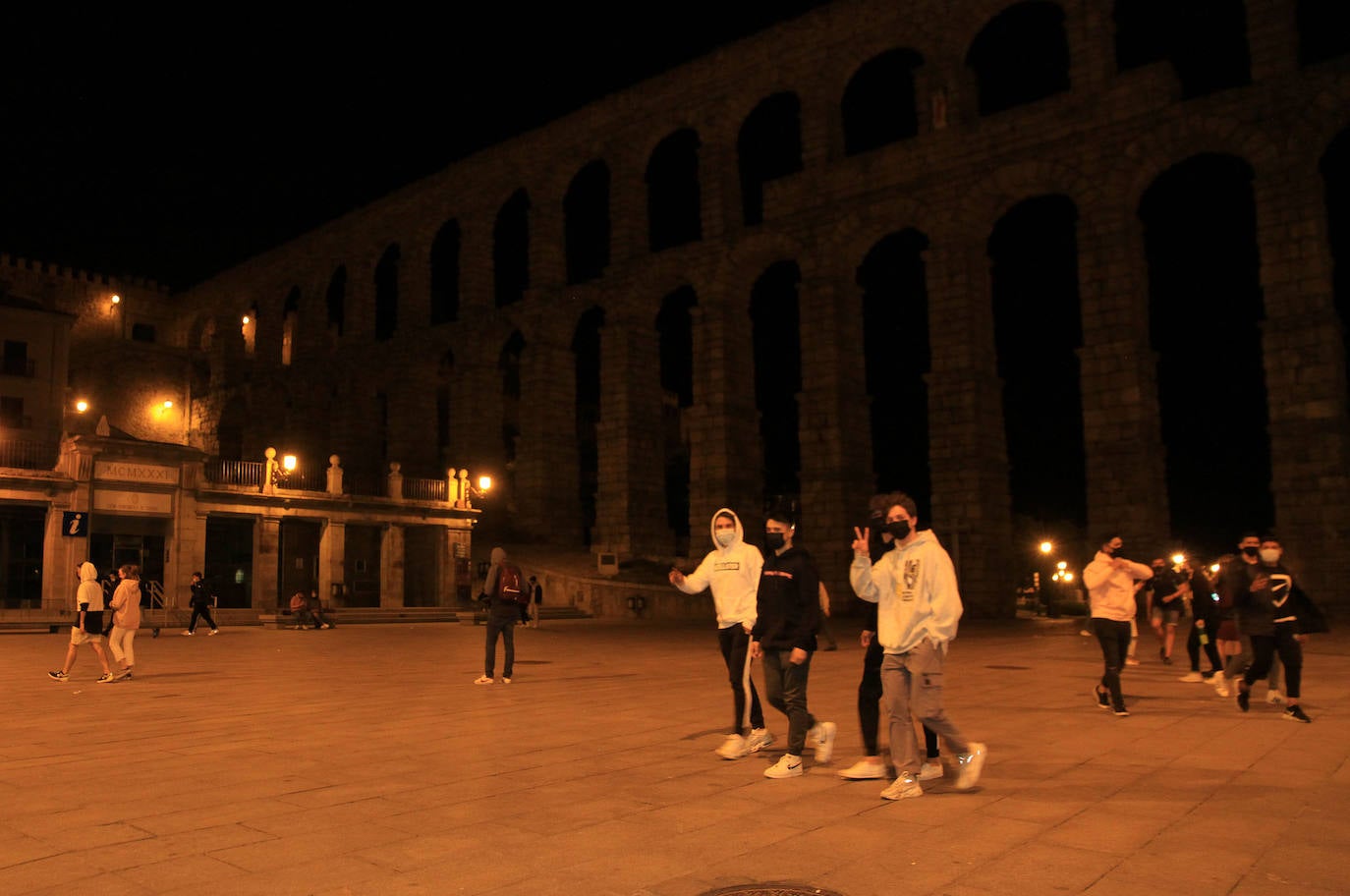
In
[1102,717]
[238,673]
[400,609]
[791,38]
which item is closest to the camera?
[1102,717]

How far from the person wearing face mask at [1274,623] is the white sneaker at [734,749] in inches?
209

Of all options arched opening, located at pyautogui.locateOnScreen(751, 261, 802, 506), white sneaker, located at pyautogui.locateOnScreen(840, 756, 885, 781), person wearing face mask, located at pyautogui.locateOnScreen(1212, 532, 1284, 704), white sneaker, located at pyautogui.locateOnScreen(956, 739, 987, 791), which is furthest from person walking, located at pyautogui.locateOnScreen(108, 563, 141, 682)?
arched opening, located at pyautogui.locateOnScreen(751, 261, 802, 506)

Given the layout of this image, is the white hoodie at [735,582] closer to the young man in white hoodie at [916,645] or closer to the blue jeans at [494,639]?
the young man in white hoodie at [916,645]

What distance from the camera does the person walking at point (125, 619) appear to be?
14.1m

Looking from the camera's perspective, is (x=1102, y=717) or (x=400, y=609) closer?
(x=1102, y=717)

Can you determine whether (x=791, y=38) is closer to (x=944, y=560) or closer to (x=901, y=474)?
(x=901, y=474)

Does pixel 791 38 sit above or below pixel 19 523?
above

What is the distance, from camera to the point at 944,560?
265 inches

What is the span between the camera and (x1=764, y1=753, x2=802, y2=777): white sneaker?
6914 mm

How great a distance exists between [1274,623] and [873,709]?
4873mm

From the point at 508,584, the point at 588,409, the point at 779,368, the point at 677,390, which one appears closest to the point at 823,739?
the point at 508,584

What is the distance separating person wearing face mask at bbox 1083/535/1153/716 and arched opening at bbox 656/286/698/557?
4874 cm

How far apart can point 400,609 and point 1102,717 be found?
25421mm

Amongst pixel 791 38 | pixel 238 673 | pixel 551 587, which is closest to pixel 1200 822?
pixel 238 673
